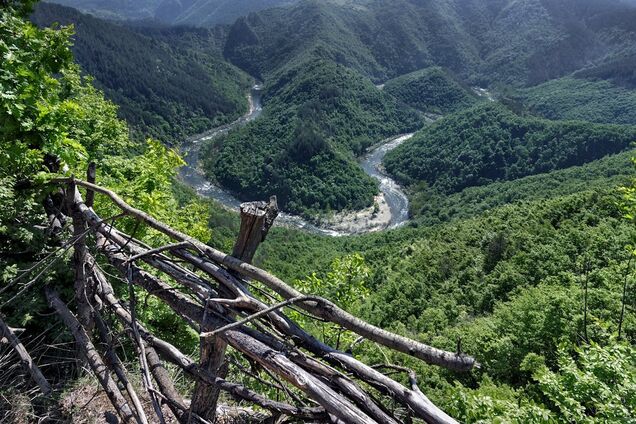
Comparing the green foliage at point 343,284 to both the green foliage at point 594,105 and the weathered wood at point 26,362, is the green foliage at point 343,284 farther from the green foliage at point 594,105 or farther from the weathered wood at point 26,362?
the green foliage at point 594,105

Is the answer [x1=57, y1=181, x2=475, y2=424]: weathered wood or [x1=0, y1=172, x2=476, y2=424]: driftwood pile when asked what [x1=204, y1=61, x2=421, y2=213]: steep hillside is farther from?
[x1=57, y1=181, x2=475, y2=424]: weathered wood

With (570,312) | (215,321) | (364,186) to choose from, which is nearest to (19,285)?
(215,321)

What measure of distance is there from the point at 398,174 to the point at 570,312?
408ft

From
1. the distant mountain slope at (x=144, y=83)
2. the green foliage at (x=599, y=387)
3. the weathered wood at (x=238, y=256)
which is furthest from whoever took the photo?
the distant mountain slope at (x=144, y=83)

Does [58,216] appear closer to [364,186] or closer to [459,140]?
[364,186]

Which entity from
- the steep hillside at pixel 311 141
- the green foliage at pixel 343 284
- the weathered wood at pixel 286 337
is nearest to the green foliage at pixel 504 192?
the steep hillside at pixel 311 141

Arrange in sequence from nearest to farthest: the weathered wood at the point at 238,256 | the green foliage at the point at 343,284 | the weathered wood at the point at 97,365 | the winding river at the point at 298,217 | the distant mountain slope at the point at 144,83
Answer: the weathered wood at the point at 238,256 < the weathered wood at the point at 97,365 < the green foliage at the point at 343,284 < the winding river at the point at 298,217 < the distant mountain slope at the point at 144,83

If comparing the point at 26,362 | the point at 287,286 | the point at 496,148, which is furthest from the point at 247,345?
the point at 496,148

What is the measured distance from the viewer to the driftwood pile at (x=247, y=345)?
8.87 feet

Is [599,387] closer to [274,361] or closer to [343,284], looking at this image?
[343,284]

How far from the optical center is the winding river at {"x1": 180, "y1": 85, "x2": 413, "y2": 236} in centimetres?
11531

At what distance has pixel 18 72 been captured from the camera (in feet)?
16.4

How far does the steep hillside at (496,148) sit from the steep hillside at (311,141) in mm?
20220

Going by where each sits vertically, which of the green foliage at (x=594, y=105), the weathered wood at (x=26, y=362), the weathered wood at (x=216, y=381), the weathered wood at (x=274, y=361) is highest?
the weathered wood at (x=274, y=361)
